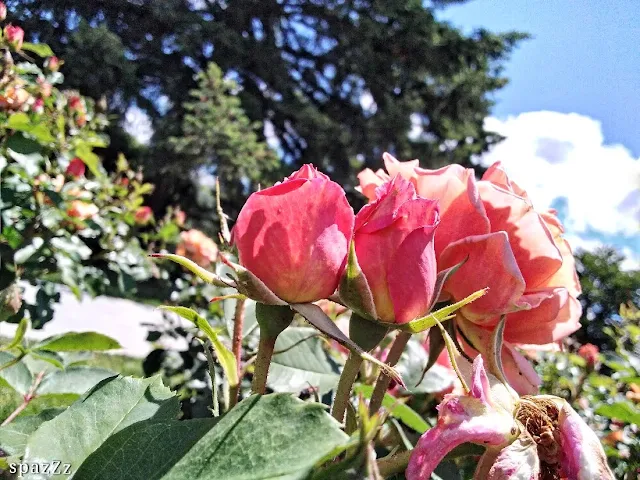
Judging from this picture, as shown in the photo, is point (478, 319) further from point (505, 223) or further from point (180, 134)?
point (180, 134)

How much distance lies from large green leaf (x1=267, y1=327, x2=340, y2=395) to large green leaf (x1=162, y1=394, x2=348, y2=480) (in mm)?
229

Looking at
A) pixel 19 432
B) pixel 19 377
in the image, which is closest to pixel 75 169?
pixel 19 377

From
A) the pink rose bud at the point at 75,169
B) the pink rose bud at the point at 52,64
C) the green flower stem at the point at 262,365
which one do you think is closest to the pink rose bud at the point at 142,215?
the pink rose bud at the point at 75,169

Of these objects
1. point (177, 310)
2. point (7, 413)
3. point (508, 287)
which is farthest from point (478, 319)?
point (7, 413)

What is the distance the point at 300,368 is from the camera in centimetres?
42

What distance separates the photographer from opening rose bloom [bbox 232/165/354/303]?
0.20 meters

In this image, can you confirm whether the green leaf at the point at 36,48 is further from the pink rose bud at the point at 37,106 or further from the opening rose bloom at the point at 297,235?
the opening rose bloom at the point at 297,235

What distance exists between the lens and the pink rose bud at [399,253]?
7.9 inches

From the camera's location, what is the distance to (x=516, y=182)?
0.28 meters

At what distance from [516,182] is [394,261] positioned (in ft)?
0.36

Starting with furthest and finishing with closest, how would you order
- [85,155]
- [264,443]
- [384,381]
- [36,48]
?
[85,155] < [36,48] < [384,381] < [264,443]

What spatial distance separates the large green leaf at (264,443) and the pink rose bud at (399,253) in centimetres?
6

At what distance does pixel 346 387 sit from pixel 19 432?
0.17m

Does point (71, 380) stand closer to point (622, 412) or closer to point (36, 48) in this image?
point (622, 412)
